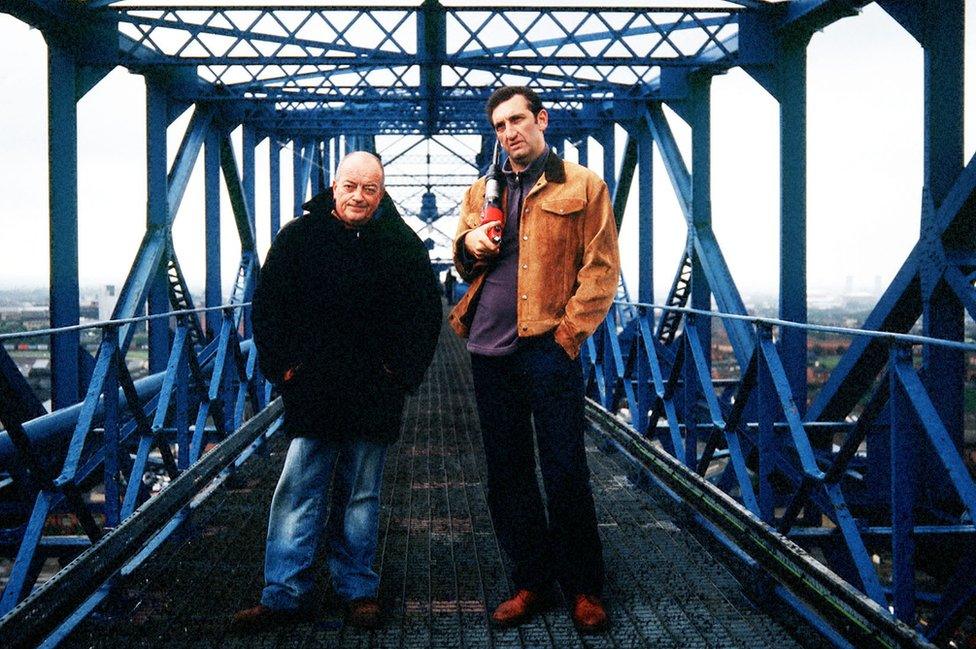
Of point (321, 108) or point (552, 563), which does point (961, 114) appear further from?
point (321, 108)

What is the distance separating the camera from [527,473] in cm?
295

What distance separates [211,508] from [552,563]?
7.10 ft

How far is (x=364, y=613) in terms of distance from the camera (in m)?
2.85

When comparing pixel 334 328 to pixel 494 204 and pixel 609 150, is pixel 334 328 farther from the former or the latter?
pixel 609 150

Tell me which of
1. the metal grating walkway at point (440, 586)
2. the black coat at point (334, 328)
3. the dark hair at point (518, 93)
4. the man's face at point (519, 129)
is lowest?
the metal grating walkway at point (440, 586)

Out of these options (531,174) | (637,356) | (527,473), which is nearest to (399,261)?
(531,174)

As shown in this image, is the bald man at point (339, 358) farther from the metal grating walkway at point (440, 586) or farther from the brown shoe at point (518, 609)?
the brown shoe at point (518, 609)

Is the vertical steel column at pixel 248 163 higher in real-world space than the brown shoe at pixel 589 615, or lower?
higher

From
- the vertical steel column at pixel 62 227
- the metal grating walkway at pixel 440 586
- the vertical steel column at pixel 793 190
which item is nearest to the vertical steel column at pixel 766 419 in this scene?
the metal grating walkway at pixel 440 586

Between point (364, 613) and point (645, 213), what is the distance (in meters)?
10.8

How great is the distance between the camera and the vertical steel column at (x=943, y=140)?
19.0 feet

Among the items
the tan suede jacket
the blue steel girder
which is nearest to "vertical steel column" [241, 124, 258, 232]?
the blue steel girder

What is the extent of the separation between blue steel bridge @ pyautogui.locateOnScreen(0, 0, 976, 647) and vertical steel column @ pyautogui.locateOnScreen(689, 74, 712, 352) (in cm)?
3

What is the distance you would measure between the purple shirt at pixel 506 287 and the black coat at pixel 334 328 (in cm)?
23
